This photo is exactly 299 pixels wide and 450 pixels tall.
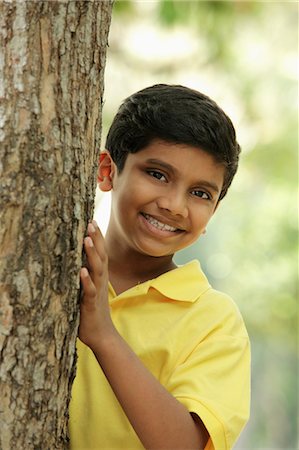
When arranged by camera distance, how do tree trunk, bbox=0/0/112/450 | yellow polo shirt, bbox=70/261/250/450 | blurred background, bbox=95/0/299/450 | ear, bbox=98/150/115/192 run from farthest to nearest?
blurred background, bbox=95/0/299/450
ear, bbox=98/150/115/192
yellow polo shirt, bbox=70/261/250/450
tree trunk, bbox=0/0/112/450

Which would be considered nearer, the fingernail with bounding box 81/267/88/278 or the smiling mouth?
the fingernail with bounding box 81/267/88/278

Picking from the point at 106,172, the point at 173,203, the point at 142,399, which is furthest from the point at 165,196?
the point at 142,399

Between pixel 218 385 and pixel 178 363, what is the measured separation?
11 centimetres

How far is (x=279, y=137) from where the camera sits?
42.0 feet

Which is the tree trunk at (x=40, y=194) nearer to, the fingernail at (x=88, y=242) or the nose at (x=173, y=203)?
the fingernail at (x=88, y=242)

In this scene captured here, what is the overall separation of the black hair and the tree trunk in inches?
18.1

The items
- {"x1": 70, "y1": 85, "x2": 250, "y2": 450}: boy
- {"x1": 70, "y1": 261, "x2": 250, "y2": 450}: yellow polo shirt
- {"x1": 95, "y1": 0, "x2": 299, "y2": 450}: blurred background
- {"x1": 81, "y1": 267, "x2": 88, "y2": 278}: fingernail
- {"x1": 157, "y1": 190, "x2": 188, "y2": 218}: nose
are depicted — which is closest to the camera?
{"x1": 81, "y1": 267, "x2": 88, "y2": 278}: fingernail

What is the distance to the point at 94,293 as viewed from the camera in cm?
195

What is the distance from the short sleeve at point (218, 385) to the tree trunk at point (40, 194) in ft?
1.11

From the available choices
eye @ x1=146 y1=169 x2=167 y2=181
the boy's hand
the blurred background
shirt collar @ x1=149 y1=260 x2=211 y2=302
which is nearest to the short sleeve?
shirt collar @ x1=149 y1=260 x2=211 y2=302

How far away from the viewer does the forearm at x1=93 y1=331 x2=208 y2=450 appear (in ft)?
6.62

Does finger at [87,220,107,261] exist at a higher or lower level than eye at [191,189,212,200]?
lower

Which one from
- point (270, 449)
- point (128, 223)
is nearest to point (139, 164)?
point (128, 223)

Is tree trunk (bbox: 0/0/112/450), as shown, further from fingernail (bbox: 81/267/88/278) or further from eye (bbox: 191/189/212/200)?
eye (bbox: 191/189/212/200)
